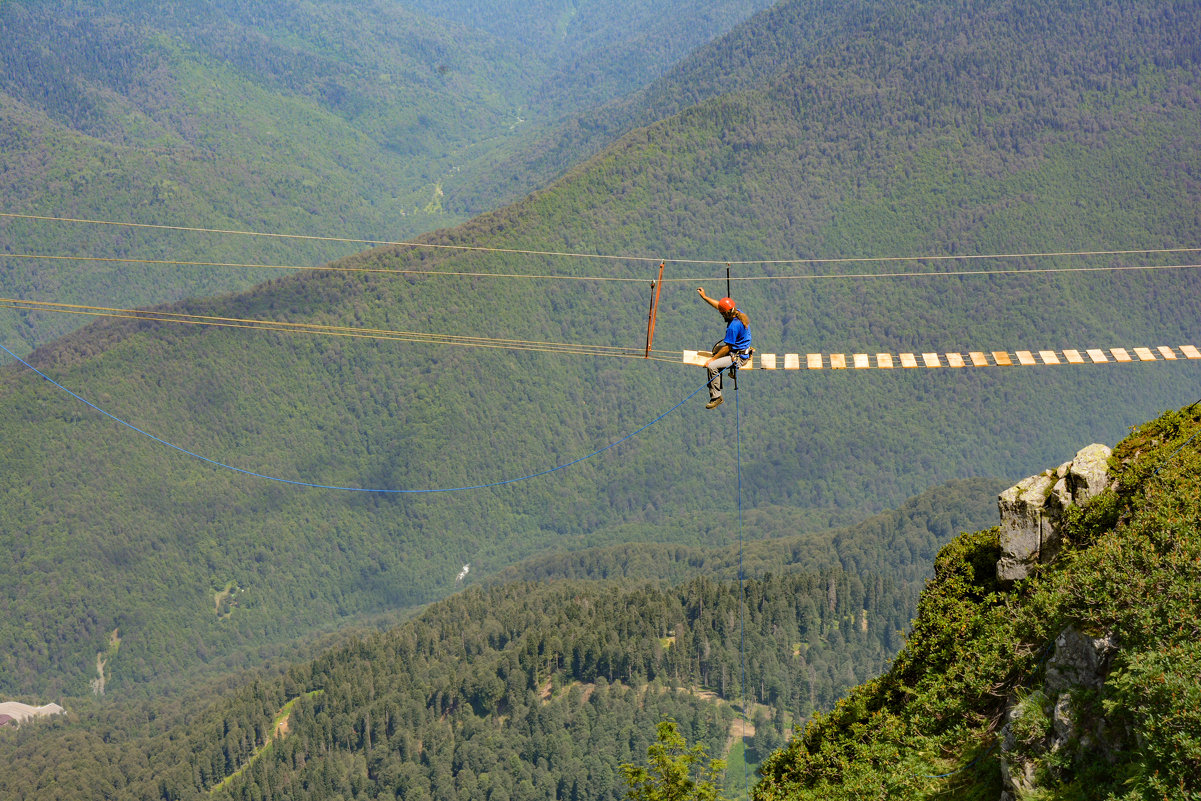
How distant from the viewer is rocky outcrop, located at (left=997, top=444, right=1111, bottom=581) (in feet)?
114

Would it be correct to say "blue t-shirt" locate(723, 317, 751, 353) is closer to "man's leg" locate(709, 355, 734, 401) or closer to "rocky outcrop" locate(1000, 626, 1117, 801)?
"man's leg" locate(709, 355, 734, 401)

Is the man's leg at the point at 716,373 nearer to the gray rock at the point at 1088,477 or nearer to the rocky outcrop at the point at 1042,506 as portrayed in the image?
the rocky outcrop at the point at 1042,506

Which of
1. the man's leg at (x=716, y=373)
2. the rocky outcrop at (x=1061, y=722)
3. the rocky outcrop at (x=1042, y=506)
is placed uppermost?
the man's leg at (x=716, y=373)

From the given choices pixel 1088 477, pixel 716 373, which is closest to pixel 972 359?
pixel 1088 477

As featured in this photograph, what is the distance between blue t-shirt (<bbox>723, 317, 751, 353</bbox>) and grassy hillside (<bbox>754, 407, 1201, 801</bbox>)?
11.5 m

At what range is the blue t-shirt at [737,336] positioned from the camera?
141ft

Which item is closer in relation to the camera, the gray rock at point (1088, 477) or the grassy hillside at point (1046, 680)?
the grassy hillside at point (1046, 680)

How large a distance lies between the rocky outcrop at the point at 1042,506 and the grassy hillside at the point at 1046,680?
70cm

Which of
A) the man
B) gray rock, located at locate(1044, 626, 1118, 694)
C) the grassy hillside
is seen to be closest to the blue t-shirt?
the man

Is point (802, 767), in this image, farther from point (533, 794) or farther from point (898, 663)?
point (533, 794)

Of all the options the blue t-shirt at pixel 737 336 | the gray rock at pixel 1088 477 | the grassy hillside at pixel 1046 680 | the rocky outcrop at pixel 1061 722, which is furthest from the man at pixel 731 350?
the rocky outcrop at pixel 1061 722

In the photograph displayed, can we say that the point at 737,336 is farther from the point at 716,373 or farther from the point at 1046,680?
the point at 1046,680

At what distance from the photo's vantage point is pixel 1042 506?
116 ft

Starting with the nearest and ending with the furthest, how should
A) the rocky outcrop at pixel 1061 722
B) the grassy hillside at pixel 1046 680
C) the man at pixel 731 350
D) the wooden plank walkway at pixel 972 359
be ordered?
1. the grassy hillside at pixel 1046 680
2. the rocky outcrop at pixel 1061 722
3. the wooden plank walkway at pixel 972 359
4. the man at pixel 731 350
